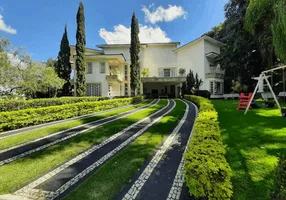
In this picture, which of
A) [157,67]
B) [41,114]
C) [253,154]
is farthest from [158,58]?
[253,154]

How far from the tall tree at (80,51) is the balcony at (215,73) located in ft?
59.2

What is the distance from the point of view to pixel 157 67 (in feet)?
106

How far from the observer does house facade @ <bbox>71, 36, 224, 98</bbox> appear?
81.9ft

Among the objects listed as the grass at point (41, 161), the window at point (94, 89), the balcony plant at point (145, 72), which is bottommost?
the grass at point (41, 161)

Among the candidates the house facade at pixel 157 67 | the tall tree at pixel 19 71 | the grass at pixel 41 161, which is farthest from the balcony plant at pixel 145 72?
the grass at pixel 41 161

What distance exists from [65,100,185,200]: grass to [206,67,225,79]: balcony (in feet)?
78.2

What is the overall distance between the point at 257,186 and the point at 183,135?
3520 mm

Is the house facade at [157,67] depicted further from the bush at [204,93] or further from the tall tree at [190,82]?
the tall tree at [190,82]

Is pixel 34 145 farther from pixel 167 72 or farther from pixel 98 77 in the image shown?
pixel 167 72

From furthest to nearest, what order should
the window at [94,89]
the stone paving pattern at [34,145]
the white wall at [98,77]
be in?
1. the window at [94,89]
2. the white wall at [98,77]
3. the stone paving pattern at [34,145]

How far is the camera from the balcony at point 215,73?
27.6 metres

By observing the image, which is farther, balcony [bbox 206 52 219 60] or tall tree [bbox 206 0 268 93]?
balcony [bbox 206 52 219 60]

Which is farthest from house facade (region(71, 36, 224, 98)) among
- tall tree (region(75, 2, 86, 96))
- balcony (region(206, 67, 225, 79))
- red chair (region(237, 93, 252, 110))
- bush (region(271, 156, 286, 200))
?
bush (region(271, 156, 286, 200))

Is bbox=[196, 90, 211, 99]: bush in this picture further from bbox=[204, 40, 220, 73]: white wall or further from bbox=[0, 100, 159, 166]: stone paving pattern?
bbox=[0, 100, 159, 166]: stone paving pattern
